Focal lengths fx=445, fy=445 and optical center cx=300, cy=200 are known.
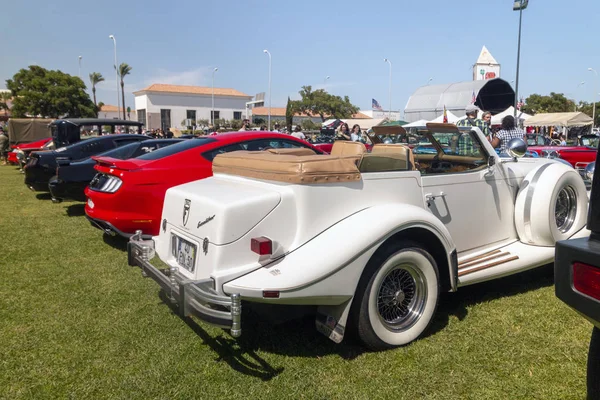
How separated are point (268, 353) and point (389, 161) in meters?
1.64

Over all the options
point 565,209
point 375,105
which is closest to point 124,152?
point 565,209

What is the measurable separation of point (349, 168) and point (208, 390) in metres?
1.63

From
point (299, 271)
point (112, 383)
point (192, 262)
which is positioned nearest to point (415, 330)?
point (299, 271)

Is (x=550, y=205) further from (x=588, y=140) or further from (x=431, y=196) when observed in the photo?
(x=588, y=140)

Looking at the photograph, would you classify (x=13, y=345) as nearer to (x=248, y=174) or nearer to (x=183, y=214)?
(x=183, y=214)

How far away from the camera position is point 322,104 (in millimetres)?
75000

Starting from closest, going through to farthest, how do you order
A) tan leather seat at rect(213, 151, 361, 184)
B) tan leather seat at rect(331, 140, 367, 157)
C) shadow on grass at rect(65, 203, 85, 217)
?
1. tan leather seat at rect(213, 151, 361, 184)
2. tan leather seat at rect(331, 140, 367, 157)
3. shadow on grass at rect(65, 203, 85, 217)

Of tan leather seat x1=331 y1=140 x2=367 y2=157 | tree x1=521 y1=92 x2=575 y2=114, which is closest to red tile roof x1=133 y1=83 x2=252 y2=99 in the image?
tree x1=521 y1=92 x2=575 y2=114

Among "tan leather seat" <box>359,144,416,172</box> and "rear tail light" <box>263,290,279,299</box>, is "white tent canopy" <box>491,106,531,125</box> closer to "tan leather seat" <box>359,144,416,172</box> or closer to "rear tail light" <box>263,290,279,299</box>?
"tan leather seat" <box>359,144,416,172</box>

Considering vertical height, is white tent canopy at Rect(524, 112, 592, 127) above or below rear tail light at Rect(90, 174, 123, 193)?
above

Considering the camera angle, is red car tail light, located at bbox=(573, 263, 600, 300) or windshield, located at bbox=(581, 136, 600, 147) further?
windshield, located at bbox=(581, 136, 600, 147)

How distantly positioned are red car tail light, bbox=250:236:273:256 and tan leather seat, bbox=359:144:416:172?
3.12ft

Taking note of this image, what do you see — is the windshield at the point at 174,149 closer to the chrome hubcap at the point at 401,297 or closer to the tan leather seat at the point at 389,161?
the tan leather seat at the point at 389,161

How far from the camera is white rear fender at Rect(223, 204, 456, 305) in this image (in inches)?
99.4
